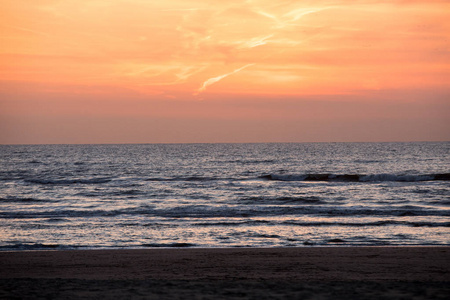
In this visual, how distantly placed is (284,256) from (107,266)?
4.26 metres

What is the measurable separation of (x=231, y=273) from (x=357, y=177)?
38826 millimetres

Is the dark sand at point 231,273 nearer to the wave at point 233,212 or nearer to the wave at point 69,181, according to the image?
the wave at point 233,212

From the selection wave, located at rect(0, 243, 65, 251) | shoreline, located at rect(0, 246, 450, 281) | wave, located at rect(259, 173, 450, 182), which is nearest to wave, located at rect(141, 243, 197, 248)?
shoreline, located at rect(0, 246, 450, 281)

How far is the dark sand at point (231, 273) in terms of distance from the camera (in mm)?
7570

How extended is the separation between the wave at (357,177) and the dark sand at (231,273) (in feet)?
109

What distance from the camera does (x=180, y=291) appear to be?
7.72m

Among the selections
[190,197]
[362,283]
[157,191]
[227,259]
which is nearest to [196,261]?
[227,259]

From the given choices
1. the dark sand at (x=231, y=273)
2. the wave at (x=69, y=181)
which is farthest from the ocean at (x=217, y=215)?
the dark sand at (x=231, y=273)

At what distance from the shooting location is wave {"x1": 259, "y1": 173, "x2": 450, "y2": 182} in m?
45.2

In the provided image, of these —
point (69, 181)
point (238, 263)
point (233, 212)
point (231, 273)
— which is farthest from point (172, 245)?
point (69, 181)

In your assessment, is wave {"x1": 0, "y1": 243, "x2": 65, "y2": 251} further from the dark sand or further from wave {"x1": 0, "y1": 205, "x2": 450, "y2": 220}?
wave {"x1": 0, "y1": 205, "x2": 450, "y2": 220}

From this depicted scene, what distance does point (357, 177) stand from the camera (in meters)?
47.3

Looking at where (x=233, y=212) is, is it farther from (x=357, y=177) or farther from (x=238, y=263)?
(x=357, y=177)

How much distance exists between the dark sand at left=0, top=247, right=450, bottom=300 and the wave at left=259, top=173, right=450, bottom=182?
33.3 metres
